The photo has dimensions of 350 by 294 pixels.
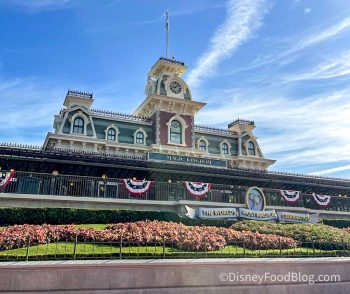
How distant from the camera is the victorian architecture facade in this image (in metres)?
34.8

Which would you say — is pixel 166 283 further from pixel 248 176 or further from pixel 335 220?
pixel 335 220

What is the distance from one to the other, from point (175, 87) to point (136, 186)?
2226cm

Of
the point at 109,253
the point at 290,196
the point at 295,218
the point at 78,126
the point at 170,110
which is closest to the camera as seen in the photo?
the point at 109,253

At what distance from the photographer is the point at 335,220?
26.2m

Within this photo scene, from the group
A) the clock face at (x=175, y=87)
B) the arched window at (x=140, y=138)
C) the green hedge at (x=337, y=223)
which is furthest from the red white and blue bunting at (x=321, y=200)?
the clock face at (x=175, y=87)

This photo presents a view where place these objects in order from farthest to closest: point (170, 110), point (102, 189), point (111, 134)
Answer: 1. point (170, 110)
2. point (111, 134)
3. point (102, 189)

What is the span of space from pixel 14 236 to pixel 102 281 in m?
4.77

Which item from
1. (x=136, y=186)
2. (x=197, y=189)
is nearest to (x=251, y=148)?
(x=197, y=189)

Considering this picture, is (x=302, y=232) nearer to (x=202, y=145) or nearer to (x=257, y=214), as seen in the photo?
(x=257, y=214)

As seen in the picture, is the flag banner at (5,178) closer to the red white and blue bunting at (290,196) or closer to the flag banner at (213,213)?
the flag banner at (213,213)

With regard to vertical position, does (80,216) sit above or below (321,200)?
below

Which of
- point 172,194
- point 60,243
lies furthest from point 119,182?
point 60,243

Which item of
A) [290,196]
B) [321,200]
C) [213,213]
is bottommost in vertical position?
[213,213]

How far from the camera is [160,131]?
38719 mm
